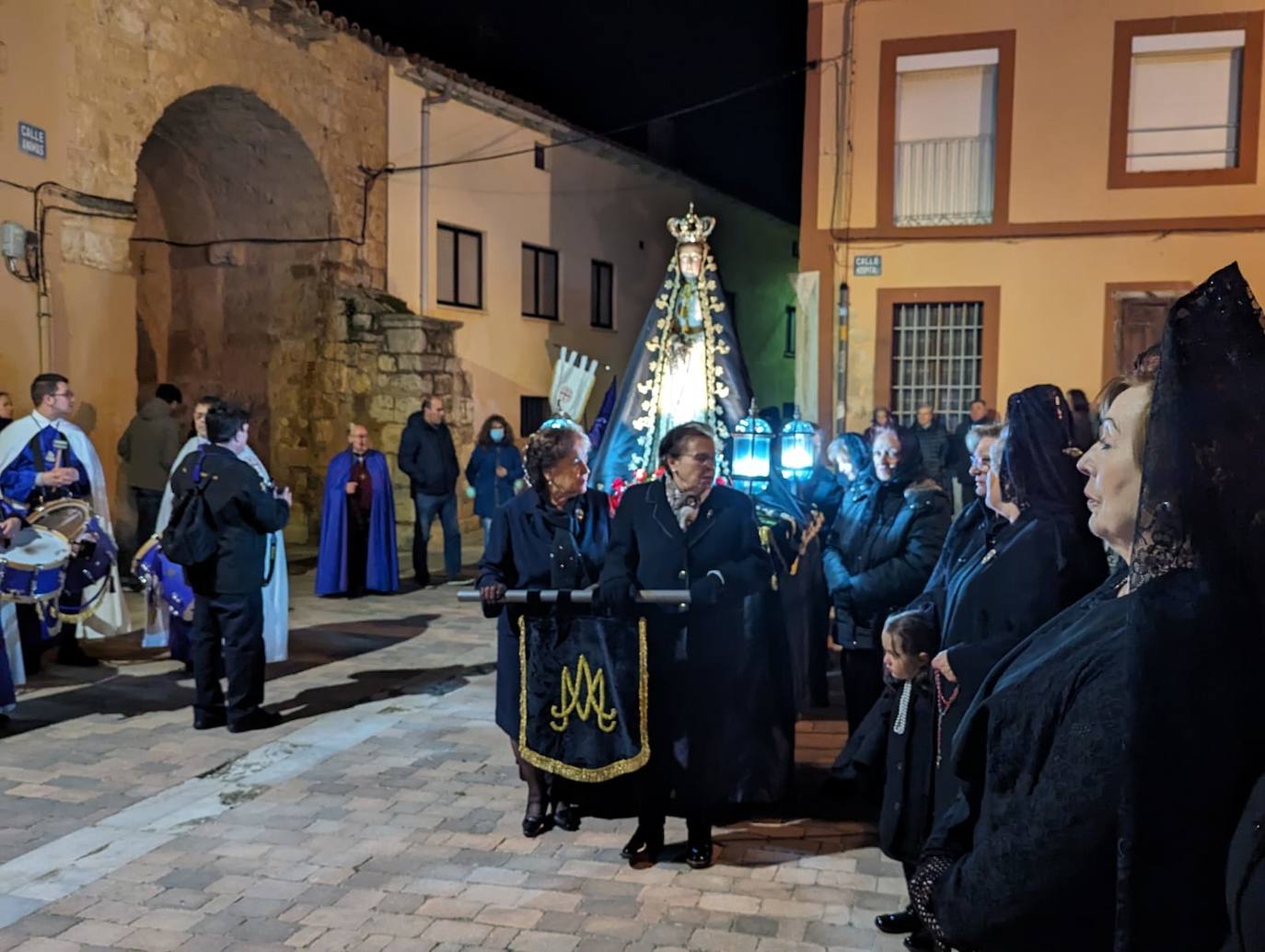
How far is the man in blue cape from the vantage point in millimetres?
10633

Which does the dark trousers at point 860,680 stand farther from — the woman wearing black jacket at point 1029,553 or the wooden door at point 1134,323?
the wooden door at point 1134,323

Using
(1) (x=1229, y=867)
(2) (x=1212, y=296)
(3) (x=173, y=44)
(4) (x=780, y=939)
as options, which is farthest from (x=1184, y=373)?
(3) (x=173, y=44)

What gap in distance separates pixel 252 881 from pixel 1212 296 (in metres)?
4.01

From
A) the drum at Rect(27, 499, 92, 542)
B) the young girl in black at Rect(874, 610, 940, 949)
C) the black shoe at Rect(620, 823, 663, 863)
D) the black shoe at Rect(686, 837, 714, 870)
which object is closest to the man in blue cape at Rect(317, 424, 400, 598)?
the drum at Rect(27, 499, 92, 542)

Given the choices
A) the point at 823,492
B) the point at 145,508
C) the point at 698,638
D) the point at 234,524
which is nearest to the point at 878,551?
the point at 698,638

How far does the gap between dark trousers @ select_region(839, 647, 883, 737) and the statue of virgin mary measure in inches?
54.6

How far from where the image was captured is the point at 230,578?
5914mm

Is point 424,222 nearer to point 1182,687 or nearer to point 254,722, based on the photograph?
point 254,722

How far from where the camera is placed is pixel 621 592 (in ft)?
13.5

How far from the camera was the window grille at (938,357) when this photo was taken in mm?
14531

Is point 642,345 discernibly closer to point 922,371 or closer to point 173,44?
point 173,44

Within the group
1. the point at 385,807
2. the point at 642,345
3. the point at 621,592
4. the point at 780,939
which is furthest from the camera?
the point at 642,345

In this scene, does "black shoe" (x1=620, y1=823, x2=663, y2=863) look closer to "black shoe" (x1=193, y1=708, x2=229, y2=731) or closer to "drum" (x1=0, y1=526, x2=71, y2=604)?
"black shoe" (x1=193, y1=708, x2=229, y2=731)

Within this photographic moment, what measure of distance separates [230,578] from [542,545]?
2.30 metres
